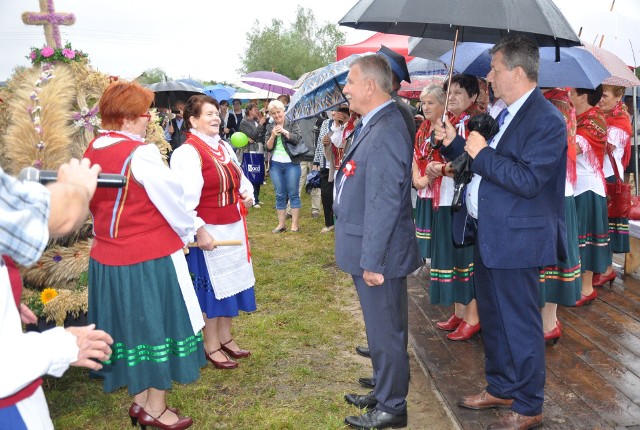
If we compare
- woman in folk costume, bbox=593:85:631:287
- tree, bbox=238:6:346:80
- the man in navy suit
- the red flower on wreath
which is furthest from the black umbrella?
tree, bbox=238:6:346:80

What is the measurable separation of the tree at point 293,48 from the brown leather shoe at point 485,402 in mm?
50498

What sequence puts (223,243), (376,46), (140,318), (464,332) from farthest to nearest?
(376,46)
(464,332)
(223,243)
(140,318)

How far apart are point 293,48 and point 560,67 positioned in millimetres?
53136

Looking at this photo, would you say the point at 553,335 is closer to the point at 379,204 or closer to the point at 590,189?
the point at 590,189

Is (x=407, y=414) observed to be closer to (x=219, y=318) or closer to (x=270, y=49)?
(x=219, y=318)

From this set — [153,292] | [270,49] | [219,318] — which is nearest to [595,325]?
[219,318]

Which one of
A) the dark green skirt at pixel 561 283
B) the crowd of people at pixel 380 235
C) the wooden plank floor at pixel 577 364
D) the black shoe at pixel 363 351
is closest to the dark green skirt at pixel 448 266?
the wooden plank floor at pixel 577 364

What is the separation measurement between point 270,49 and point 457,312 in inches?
2102

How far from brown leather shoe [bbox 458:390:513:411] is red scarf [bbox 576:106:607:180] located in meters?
2.49

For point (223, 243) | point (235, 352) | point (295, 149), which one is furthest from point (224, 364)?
point (295, 149)

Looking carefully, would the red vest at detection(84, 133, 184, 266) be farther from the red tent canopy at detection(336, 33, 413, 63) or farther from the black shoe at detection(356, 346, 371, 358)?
the red tent canopy at detection(336, 33, 413, 63)

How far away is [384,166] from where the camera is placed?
118 inches

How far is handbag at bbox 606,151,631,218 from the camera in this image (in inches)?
218

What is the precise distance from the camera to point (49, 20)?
4273 millimetres
